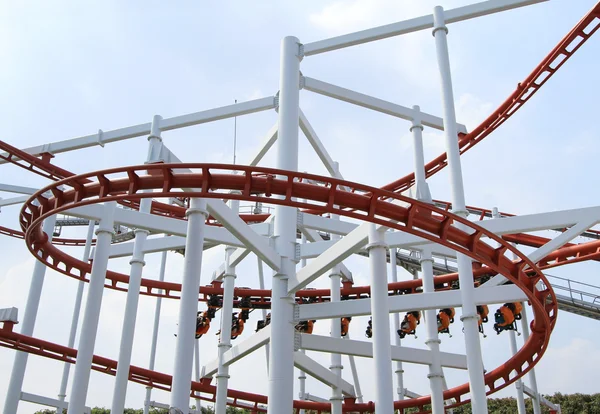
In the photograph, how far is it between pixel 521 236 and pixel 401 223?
7633mm

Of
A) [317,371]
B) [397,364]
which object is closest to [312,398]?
[397,364]

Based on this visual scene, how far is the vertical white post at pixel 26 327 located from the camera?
10.4 metres

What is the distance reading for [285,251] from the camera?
8438 millimetres

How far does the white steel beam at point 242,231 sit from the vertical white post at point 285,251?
0.83 feet

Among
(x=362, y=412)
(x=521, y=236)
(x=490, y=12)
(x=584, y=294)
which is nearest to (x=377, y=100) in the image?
(x=490, y=12)

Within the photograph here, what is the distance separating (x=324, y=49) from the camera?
31.9 ft

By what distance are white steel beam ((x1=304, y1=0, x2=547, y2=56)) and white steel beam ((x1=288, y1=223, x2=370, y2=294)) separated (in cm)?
324

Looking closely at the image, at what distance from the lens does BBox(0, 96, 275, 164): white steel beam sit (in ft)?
33.8

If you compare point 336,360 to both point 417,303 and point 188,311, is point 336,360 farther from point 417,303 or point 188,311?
point 188,311

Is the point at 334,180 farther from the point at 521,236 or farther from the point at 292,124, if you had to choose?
the point at 521,236

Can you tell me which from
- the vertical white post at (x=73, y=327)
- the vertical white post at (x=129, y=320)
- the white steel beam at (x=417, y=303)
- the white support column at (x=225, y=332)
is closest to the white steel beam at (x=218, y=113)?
the vertical white post at (x=129, y=320)

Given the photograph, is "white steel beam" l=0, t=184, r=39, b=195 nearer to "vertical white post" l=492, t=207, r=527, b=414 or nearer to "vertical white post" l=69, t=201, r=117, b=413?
"vertical white post" l=69, t=201, r=117, b=413

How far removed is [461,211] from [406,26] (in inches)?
126

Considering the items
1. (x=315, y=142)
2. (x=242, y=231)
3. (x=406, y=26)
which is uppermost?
(x=406, y=26)
